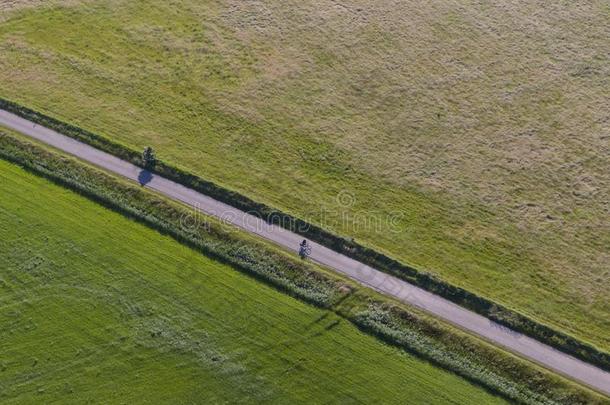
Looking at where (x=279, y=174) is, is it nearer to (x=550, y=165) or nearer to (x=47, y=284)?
(x=47, y=284)

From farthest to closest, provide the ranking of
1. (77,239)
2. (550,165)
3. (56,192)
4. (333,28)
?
1. (333,28)
2. (550,165)
3. (56,192)
4. (77,239)

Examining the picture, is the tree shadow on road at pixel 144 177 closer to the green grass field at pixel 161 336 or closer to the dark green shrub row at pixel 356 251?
the dark green shrub row at pixel 356 251

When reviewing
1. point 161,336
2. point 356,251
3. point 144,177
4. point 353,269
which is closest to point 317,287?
point 353,269

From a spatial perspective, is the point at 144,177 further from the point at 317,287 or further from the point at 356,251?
the point at 356,251

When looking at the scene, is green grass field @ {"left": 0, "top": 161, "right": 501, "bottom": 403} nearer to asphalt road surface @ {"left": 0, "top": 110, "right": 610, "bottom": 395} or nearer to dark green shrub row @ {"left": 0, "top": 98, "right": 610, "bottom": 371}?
asphalt road surface @ {"left": 0, "top": 110, "right": 610, "bottom": 395}

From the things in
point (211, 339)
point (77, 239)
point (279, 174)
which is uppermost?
point (279, 174)

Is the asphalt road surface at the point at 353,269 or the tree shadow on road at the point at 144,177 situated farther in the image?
the tree shadow on road at the point at 144,177

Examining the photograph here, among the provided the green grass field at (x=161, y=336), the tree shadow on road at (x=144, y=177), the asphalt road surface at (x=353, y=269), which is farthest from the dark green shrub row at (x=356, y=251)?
the green grass field at (x=161, y=336)

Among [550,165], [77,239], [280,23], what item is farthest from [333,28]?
[77,239]

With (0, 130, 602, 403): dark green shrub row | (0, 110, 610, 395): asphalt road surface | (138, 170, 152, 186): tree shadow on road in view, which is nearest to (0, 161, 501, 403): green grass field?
(0, 130, 602, 403): dark green shrub row
